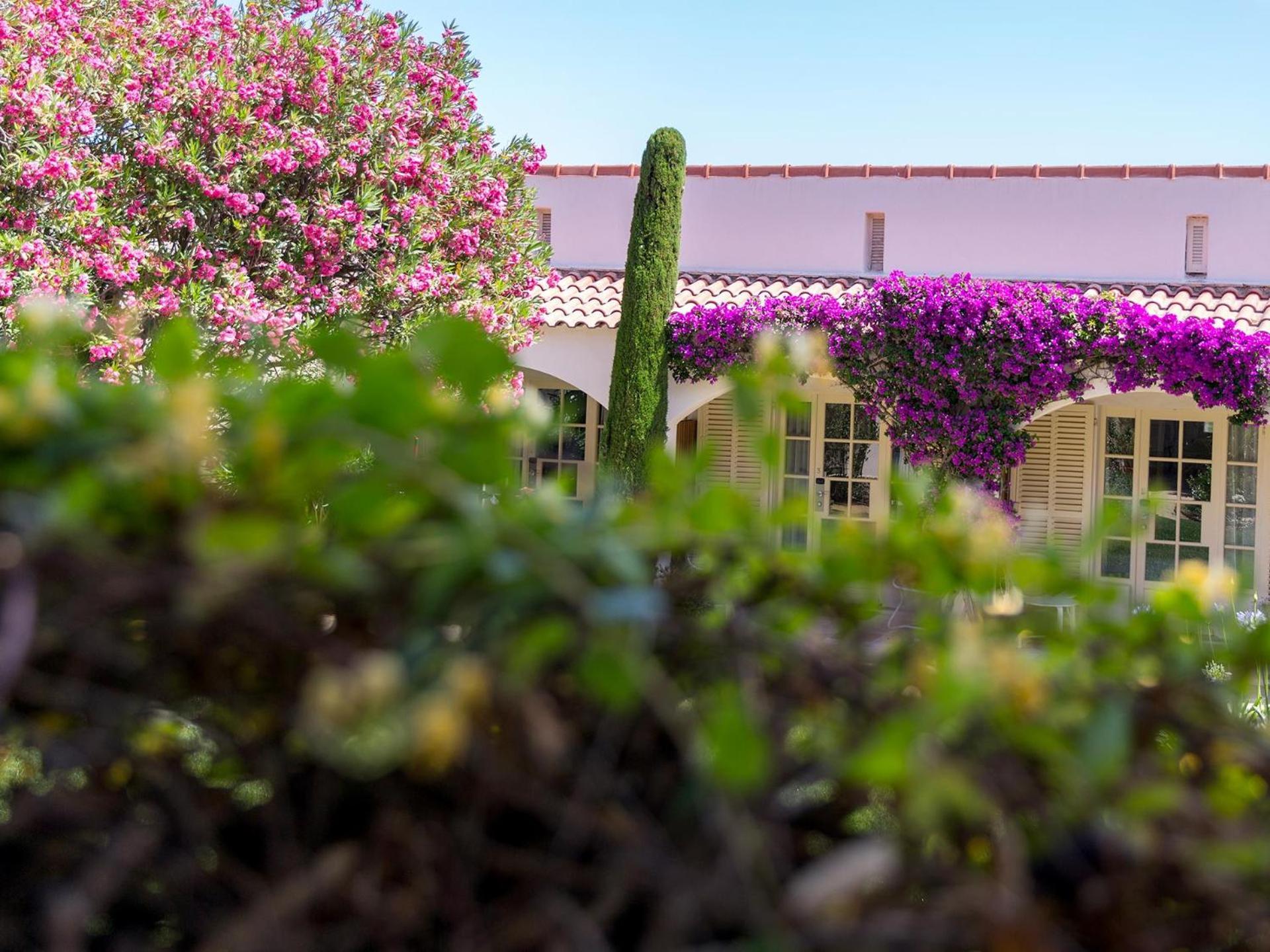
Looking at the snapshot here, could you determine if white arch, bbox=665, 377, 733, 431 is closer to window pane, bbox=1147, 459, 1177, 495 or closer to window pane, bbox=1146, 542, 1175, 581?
window pane, bbox=1147, 459, 1177, 495

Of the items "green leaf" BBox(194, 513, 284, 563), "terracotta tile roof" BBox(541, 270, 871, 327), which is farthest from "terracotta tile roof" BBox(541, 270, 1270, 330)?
"green leaf" BBox(194, 513, 284, 563)

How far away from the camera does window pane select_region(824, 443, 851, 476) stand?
13883mm

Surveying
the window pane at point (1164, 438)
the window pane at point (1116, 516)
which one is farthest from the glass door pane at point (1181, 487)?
the window pane at point (1116, 516)

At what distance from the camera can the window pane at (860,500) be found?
13789mm

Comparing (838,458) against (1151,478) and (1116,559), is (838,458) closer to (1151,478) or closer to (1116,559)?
(1116,559)

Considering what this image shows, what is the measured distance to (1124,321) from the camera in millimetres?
10422

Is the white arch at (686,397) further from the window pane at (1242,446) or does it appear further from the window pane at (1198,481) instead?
the window pane at (1242,446)

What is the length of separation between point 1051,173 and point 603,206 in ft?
16.8

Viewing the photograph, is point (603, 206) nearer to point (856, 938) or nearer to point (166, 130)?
point (166, 130)

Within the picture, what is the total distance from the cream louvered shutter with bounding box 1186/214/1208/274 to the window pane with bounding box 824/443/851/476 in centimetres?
419

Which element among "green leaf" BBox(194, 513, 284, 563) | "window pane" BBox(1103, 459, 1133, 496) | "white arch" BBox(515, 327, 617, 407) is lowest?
"green leaf" BBox(194, 513, 284, 563)

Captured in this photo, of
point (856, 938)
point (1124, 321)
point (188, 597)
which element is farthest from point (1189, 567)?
point (1124, 321)

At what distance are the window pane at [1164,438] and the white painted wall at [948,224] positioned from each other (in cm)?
159

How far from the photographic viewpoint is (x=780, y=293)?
40.2 feet
